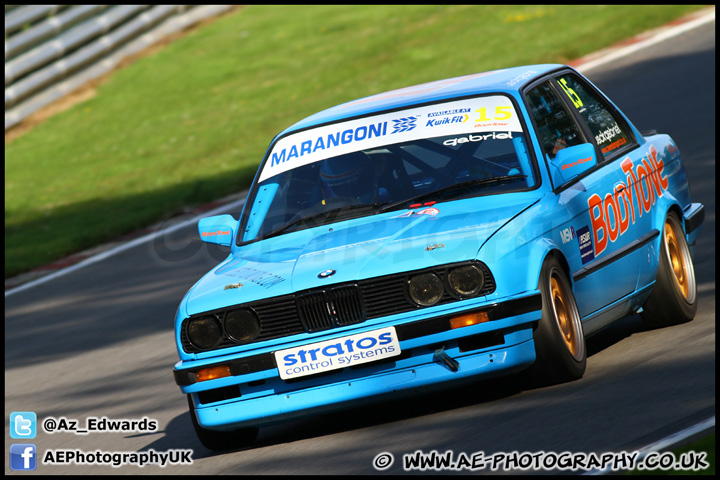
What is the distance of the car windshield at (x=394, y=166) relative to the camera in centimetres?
623

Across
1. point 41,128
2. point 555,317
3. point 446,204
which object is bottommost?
point 41,128

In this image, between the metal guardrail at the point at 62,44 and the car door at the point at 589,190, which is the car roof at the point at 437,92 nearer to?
the car door at the point at 589,190

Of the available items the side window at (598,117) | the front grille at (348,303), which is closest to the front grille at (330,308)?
the front grille at (348,303)

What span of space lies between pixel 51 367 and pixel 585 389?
4.79 meters

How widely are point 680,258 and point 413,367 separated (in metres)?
2.70

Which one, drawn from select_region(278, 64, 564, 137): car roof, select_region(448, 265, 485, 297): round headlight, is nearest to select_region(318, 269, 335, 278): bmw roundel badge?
select_region(448, 265, 485, 297): round headlight

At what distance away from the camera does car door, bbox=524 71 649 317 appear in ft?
19.9

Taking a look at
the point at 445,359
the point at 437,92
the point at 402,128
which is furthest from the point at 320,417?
the point at 437,92

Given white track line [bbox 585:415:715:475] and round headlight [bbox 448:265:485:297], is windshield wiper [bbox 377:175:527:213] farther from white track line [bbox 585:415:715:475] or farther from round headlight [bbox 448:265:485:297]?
white track line [bbox 585:415:715:475]

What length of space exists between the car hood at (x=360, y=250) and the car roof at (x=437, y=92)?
35.6 inches

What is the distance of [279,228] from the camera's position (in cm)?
643

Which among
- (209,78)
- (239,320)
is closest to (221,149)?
(209,78)

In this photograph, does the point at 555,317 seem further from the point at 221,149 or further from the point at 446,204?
the point at 221,149

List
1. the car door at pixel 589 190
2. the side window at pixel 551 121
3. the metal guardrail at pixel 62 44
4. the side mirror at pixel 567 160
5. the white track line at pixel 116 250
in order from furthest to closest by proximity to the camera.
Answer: the metal guardrail at pixel 62 44, the white track line at pixel 116 250, the side window at pixel 551 121, the side mirror at pixel 567 160, the car door at pixel 589 190
